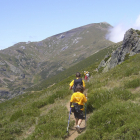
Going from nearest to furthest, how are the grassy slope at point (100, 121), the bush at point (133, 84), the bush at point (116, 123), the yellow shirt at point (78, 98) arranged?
the bush at point (116, 123) → the grassy slope at point (100, 121) → the yellow shirt at point (78, 98) → the bush at point (133, 84)

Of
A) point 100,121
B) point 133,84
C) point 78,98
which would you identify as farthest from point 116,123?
point 133,84

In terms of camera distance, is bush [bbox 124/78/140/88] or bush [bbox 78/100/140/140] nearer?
bush [bbox 78/100/140/140]

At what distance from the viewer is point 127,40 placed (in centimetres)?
3812

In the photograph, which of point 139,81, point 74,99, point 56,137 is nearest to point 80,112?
point 74,99

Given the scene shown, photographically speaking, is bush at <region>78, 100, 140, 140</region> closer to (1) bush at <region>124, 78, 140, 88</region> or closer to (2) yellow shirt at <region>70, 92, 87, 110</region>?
(2) yellow shirt at <region>70, 92, 87, 110</region>

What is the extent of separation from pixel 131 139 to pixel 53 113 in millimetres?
4786

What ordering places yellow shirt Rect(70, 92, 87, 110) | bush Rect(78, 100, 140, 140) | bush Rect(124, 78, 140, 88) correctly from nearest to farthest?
bush Rect(78, 100, 140, 140)
yellow shirt Rect(70, 92, 87, 110)
bush Rect(124, 78, 140, 88)

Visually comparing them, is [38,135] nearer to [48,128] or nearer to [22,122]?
[48,128]

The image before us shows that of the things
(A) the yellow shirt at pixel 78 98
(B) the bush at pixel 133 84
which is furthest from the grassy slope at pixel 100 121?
(A) the yellow shirt at pixel 78 98

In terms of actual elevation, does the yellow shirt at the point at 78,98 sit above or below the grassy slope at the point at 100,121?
above

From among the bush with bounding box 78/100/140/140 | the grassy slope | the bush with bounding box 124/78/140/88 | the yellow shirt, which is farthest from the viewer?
the bush with bounding box 124/78/140/88

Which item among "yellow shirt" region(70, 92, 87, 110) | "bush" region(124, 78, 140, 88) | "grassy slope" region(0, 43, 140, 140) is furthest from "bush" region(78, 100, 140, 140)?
"bush" region(124, 78, 140, 88)

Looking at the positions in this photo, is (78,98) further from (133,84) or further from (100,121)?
(133,84)

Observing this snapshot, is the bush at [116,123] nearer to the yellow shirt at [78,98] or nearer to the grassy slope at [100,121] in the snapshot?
the grassy slope at [100,121]
